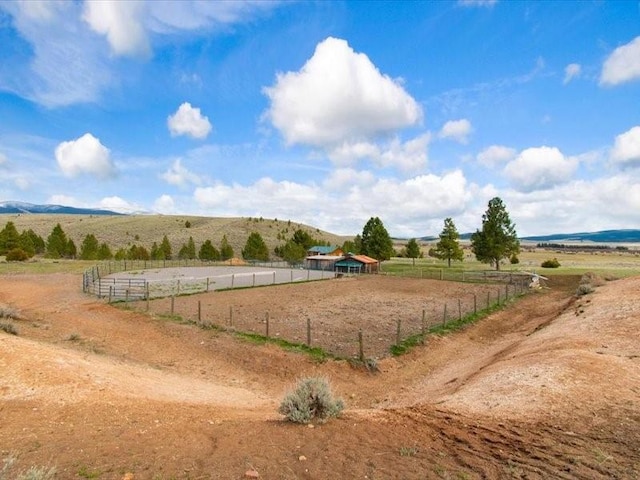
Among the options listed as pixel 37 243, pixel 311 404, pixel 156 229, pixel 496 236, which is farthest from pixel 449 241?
pixel 156 229

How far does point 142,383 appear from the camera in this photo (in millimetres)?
11352

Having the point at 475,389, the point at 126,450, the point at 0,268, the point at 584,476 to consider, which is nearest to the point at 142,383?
the point at 126,450

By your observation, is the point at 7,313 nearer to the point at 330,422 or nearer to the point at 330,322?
the point at 330,322

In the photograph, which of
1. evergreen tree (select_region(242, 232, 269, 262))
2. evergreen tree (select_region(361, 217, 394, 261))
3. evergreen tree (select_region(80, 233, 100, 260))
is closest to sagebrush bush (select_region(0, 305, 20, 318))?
evergreen tree (select_region(361, 217, 394, 261))

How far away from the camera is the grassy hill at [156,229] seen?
360ft

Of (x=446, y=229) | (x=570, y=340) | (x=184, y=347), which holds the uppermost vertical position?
(x=446, y=229)

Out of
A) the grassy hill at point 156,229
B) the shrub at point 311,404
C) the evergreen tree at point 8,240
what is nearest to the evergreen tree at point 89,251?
the evergreen tree at point 8,240

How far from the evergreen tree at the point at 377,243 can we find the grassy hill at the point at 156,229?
142ft

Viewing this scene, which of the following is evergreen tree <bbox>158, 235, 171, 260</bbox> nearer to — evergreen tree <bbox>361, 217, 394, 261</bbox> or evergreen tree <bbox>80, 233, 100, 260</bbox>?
evergreen tree <bbox>80, 233, 100, 260</bbox>

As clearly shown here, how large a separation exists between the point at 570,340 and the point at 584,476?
10.2 m

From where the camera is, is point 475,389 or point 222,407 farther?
point 475,389

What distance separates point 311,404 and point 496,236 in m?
55.7

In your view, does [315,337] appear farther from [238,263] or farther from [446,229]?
[238,263]

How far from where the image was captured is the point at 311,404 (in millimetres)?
7824
